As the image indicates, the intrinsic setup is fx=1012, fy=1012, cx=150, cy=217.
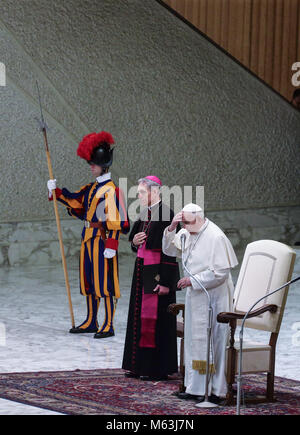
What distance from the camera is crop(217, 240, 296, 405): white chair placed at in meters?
5.74

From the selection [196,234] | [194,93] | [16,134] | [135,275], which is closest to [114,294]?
[135,275]

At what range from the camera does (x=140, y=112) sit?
12.7 meters

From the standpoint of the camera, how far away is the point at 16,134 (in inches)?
471

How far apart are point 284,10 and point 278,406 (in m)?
7.48

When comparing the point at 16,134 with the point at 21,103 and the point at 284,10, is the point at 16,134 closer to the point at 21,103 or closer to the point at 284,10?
the point at 21,103

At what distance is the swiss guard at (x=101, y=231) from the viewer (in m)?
7.93

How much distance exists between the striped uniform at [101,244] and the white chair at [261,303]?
1.94m

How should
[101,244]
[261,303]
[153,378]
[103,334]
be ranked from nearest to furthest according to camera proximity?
[261,303], [153,378], [103,334], [101,244]

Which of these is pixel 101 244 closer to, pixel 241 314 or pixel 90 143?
pixel 90 143

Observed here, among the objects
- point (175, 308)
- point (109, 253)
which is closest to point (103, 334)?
point (109, 253)

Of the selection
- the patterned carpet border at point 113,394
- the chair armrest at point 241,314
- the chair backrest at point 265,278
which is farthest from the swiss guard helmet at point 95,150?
the chair armrest at point 241,314

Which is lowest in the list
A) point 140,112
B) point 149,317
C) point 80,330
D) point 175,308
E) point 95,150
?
point 80,330

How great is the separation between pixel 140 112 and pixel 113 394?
23.5ft

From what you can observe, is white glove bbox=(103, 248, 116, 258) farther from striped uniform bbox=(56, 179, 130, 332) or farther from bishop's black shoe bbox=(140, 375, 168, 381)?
bishop's black shoe bbox=(140, 375, 168, 381)
